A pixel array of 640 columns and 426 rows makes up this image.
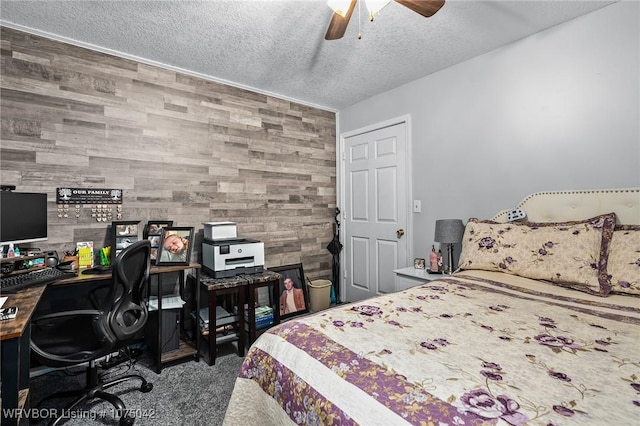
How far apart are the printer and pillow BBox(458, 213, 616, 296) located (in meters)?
1.76

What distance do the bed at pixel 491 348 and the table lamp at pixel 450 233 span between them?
547 millimetres

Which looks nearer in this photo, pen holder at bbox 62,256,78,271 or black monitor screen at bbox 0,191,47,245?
black monitor screen at bbox 0,191,47,245

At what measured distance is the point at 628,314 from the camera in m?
1.39

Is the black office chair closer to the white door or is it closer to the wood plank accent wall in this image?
the wood plank accent wall

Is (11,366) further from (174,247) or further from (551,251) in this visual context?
(551,251)

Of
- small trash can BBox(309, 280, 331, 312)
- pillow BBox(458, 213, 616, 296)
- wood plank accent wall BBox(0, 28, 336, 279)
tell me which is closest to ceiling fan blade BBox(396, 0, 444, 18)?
pillow BBox(458, 213, 616, 296)

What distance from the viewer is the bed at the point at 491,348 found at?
79cm

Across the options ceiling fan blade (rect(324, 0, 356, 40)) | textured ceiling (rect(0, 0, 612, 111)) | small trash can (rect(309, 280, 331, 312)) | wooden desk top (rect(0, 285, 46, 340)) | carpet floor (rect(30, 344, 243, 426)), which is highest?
textured ceiling (rect(0, 0, 612, 111))

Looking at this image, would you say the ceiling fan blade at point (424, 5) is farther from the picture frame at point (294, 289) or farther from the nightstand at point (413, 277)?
the picture frame at point (294, 289)

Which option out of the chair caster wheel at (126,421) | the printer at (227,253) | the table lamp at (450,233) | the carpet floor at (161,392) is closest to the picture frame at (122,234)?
the printer at (227,253)

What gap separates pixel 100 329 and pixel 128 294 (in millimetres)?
216

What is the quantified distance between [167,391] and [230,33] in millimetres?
2587

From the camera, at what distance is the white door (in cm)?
336

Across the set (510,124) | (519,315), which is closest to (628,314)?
(519,315)
